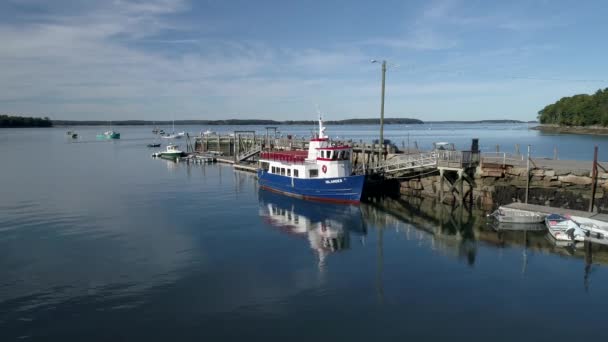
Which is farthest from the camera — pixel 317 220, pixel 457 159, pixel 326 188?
pixel 326 188

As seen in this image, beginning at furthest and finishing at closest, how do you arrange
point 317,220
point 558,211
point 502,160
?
point 502,160, point 317,220, point 558,211

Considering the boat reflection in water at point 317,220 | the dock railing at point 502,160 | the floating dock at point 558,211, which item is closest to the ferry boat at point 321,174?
the boat reflection in water at point 317,220

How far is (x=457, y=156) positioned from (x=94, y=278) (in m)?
28.1

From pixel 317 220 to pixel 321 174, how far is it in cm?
678

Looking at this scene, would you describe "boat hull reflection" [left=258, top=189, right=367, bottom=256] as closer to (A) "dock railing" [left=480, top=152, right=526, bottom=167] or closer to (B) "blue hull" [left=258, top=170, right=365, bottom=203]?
(B) "blue hull" [left=258, top=170, right=365, bottom=203]

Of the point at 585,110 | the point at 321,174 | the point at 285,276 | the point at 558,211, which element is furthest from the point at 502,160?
the point at 585,110

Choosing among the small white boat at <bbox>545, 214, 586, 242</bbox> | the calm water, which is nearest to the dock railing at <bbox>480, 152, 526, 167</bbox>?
the calm water

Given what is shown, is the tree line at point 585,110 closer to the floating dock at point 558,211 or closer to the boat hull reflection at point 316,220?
the floating dock at point 558,211

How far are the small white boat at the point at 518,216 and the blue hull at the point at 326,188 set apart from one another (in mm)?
10801

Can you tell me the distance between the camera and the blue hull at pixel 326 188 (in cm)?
3547

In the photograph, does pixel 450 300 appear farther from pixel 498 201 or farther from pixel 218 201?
pixel 218 201

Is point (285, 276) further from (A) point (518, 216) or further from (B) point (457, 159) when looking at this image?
(B) point (457, 159)

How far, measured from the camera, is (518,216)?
28.2 m

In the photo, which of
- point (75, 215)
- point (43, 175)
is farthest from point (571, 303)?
point (43, 175)
